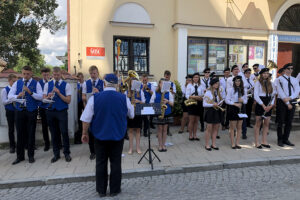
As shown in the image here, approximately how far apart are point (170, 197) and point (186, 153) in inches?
87.6

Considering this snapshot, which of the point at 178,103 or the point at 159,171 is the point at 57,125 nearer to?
the point at 159,171

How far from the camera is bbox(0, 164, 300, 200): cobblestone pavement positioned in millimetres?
4074

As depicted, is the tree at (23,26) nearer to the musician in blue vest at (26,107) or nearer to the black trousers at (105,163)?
the musician in blue vest at (26,107)

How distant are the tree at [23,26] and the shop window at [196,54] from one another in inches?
376

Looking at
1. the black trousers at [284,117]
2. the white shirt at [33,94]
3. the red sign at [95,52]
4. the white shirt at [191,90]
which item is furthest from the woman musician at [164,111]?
the red sign at [95,52]

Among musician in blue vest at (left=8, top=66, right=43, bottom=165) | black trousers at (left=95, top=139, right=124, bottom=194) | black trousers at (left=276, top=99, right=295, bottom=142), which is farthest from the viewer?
black trousers at (left=276, top=99, right=295, bottom=142)

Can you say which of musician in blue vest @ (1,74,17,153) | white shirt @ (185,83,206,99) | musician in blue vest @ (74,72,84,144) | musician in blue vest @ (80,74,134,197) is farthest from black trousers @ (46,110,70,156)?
white shirt @ (185,83,206,99)

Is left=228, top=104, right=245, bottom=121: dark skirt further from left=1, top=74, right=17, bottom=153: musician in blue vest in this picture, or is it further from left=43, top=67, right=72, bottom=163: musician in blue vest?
left=1, top=74, right=17, bottom=153: musician in blue vest

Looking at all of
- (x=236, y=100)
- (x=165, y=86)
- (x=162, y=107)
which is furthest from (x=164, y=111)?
(x=236, y=100)

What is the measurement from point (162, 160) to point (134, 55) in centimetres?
587

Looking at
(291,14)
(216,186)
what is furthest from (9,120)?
(291,14)

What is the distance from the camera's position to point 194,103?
7137mm

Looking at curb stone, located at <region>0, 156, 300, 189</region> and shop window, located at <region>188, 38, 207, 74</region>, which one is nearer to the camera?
curb stone, located at <region>0, 156, 300, 189</region>

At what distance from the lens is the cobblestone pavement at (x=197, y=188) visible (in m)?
4.07
